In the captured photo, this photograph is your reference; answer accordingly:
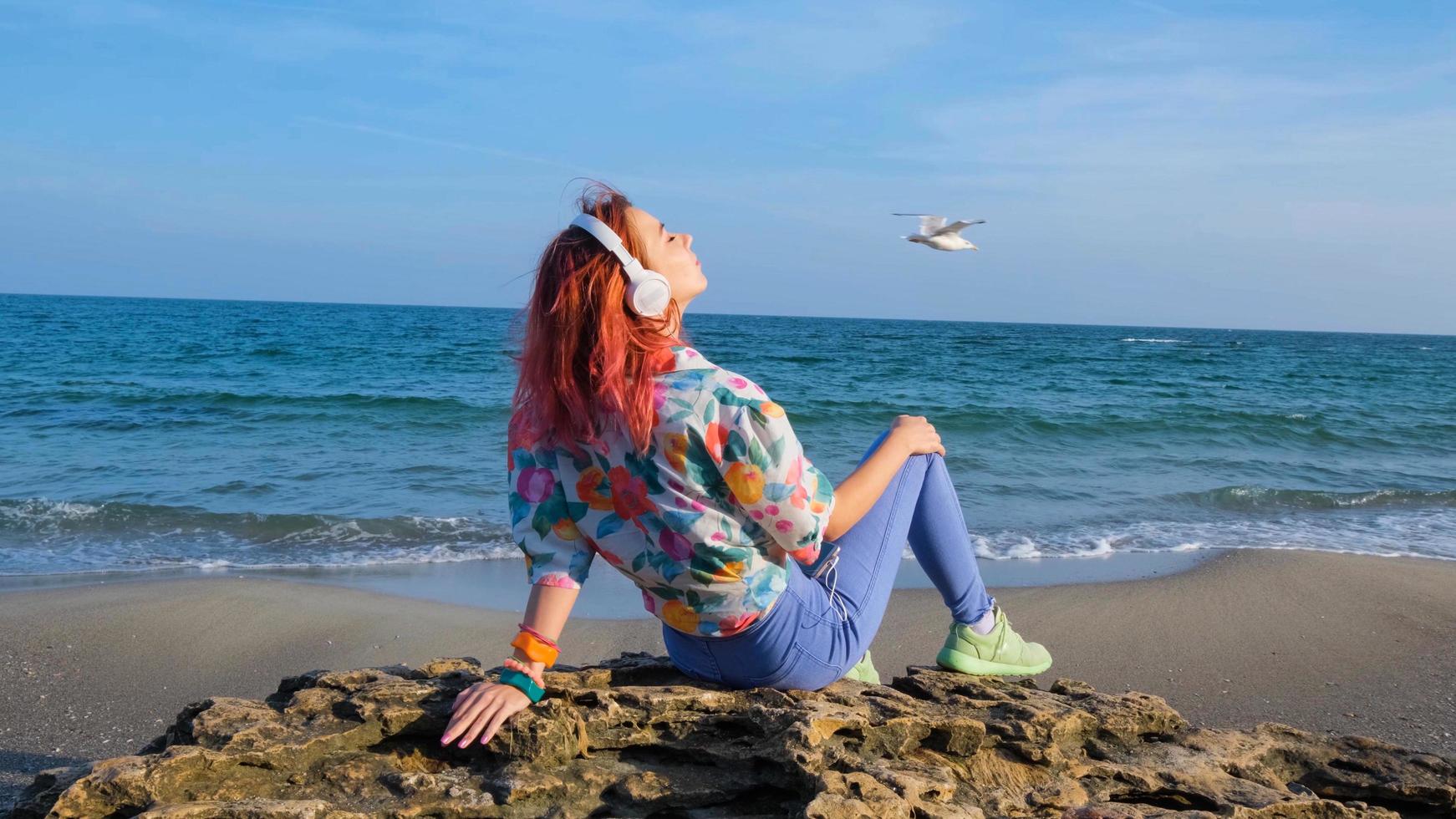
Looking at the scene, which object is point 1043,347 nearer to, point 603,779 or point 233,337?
point 233,337

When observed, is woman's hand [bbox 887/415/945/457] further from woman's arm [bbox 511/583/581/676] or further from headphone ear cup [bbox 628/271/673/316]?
woman's arm [bbox 511/583/581/676]

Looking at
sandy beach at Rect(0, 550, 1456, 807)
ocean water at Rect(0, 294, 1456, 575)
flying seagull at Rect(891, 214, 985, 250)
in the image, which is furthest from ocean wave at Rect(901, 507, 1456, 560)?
flying seagull at Rect(891, 214, 985, 250)

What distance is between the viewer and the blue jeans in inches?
99.2

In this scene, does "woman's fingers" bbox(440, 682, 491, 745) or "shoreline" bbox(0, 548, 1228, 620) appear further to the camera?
"shoreline" bbox(0, 548, 1228, 620)

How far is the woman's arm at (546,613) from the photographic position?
2.45 m

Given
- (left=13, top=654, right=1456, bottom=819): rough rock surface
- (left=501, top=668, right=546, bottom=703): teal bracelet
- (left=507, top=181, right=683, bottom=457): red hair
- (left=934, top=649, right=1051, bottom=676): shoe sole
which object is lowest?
(left=13, top=654, right=1456, bottom=819): rough rock surface

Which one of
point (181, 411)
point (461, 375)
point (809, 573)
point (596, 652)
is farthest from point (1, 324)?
point (809, 573)

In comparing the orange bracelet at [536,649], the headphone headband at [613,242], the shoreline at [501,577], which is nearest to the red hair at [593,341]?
the headphone headband at [613,242]

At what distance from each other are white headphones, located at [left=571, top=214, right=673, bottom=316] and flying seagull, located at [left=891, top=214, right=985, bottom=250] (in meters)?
2.25

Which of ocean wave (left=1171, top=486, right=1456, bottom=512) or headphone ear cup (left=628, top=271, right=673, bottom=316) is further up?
headphone ear cup (left=628, top=271, right=673, bottom=316)

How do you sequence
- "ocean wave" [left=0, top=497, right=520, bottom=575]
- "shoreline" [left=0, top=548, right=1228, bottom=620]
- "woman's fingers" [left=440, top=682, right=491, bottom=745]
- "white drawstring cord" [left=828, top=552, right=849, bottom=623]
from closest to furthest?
"woman's fingers" [left=440, top=682, right=491, bottom=745] < "white drawstring cord" [left=828, top=552, right=849, bottom=623] < "shoreline" [left=0, top=548, right=1228, bottom=620] < "ocean wave" [left=0, top=497, right=520, bottom=575]

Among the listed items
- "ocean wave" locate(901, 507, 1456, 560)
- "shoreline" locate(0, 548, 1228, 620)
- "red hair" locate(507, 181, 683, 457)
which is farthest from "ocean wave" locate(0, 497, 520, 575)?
"red hair" locate(507, 181, 683, 457)

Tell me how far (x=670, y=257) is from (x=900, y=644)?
347cm

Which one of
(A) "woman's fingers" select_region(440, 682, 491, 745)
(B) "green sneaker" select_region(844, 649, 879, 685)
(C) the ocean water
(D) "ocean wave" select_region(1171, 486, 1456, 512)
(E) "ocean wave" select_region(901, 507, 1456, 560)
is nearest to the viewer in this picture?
(A) "woman's fingers" select_region(440, 682, 491, 745)
